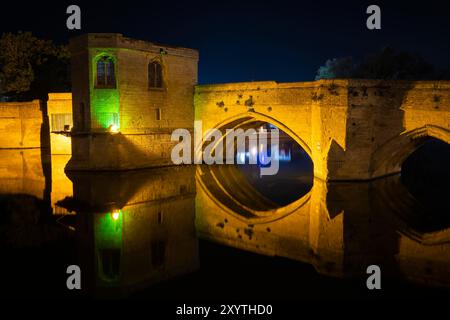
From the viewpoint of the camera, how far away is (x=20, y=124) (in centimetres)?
3009

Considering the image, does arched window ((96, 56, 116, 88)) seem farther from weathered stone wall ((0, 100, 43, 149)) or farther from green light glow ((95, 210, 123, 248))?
weathered stone wall ((0, 100, 43, 149))

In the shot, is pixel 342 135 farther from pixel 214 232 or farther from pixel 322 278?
pixel 322 278

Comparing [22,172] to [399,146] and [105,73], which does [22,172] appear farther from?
[399,146]

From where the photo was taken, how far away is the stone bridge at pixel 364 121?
16.2m

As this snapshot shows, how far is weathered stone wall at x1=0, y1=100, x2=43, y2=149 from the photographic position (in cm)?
2969

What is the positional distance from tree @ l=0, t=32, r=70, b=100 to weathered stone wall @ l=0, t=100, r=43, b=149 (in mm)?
4089

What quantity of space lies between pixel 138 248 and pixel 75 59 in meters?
14.2

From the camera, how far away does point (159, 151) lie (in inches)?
869

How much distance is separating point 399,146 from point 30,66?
29.3m

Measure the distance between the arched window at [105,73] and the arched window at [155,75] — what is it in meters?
2.15

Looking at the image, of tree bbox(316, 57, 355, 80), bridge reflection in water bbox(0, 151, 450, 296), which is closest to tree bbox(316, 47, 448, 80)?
tree bbox(316, 57, 355, 80)

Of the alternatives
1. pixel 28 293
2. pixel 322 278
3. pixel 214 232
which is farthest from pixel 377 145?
pixel 28 293

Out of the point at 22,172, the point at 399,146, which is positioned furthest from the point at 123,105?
the point at 399,146

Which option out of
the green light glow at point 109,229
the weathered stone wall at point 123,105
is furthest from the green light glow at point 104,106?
the green light glow at point 109,229
